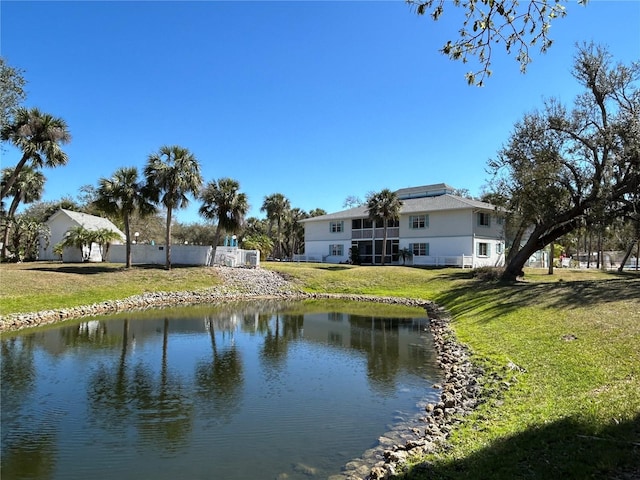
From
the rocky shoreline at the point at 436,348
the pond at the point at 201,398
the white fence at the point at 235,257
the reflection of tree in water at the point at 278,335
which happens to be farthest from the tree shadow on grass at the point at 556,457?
the white fence at the point at 235,257

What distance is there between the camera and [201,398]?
10367 millimetres

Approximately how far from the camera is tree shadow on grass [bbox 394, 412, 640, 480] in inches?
203

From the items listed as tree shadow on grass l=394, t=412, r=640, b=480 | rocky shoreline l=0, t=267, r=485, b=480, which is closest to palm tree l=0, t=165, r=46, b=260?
rocky shoreline l=0, t=267, r=485, b=480

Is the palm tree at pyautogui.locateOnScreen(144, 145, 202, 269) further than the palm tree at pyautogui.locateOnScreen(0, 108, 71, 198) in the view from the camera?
Yes

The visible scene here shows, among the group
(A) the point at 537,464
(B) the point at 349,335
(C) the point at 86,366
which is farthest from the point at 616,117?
(C) the point at 86,366

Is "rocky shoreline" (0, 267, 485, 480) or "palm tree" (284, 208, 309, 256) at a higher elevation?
"palm tree" (284, 208, 309, 256)

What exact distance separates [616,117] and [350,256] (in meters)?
Answer: 31.4

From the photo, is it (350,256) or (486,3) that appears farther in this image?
(350,256)

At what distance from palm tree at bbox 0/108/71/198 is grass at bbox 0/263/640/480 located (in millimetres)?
7970

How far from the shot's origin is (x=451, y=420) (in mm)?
8344

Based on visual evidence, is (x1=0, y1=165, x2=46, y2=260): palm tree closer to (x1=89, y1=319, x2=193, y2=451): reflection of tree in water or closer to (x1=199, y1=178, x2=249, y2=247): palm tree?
(x1=199, y1=178, x2=249, y2=247): palm tree

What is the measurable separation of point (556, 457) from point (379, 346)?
11466mm

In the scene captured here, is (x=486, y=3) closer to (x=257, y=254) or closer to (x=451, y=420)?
(x=451, y=420)

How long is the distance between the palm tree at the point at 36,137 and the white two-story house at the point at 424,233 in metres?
31.2
